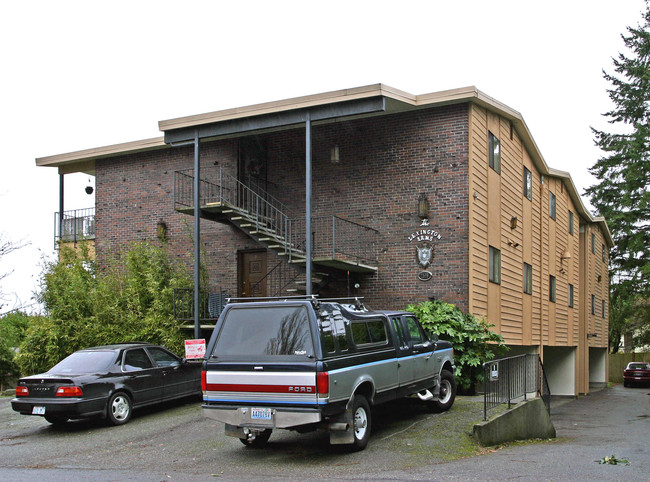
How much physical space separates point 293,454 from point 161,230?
507 inches

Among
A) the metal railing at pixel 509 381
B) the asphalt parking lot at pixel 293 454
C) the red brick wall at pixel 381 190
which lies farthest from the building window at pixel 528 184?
the asphalt parking lot at pixel 293 454

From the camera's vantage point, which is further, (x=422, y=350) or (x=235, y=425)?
(x=422, y=350)

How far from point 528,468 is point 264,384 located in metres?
3.52

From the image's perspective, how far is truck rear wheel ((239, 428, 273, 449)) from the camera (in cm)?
1019

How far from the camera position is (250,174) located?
65.3 ft

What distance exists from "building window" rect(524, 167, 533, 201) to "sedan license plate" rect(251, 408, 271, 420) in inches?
642

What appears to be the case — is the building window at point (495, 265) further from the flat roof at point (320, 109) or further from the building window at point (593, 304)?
the building window at point (593, 304)

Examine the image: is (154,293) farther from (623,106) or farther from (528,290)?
(623,106)

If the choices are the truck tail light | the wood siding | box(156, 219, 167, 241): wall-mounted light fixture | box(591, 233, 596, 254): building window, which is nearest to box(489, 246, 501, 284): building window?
the wood siding

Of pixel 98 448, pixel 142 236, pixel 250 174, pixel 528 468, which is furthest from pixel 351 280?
pixel 528 468

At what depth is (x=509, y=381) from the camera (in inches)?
495

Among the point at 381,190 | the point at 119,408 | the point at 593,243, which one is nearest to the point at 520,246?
the point at 381,190

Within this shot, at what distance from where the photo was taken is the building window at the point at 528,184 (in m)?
23.3

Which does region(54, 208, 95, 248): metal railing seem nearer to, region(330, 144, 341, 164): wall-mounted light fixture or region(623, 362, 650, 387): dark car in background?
region(330, 144, 341, 164): wall-mounted light fixture
